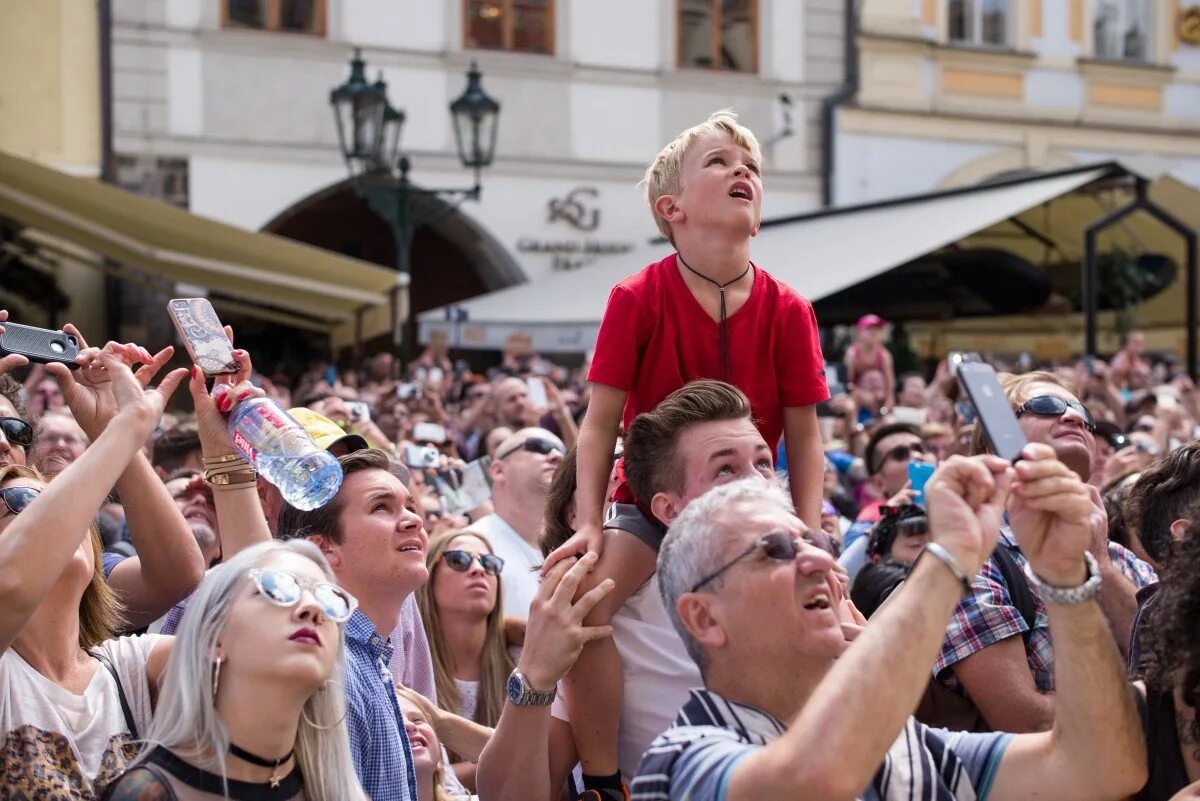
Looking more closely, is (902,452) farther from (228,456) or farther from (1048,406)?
(228,456)

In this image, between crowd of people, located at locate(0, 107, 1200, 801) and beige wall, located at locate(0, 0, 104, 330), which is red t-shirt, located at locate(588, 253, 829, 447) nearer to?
crowd of people, located at locate(0, 107, 1200, 801)

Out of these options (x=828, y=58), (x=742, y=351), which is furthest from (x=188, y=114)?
(x=742, y=351)

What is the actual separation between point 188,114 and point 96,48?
3.77ft

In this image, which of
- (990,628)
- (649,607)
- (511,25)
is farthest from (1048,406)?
(511,25)

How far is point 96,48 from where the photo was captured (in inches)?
633

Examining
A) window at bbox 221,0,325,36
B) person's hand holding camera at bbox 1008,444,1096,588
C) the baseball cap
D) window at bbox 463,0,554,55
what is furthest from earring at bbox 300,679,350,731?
window at bbox 463,0,554,55

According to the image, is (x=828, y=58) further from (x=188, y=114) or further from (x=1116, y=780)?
(x=1116, y=780)

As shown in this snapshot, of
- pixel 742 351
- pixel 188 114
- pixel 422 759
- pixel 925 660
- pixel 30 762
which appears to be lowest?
pixel 422 759

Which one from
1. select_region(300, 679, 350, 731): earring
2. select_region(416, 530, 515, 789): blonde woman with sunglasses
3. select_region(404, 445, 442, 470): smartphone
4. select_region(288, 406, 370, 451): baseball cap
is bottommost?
select_region(416, 530, 515, 789): blonde woman with sunglasses

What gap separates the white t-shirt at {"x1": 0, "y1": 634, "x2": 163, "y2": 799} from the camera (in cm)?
275

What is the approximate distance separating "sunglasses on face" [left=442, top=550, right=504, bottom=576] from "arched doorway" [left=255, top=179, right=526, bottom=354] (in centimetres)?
1341

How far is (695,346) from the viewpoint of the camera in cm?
363

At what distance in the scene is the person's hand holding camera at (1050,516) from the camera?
2443 mm

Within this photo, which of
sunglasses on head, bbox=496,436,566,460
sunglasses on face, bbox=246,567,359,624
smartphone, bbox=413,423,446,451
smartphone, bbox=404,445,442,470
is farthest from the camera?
smartphone, bbox=413,423,446,451
